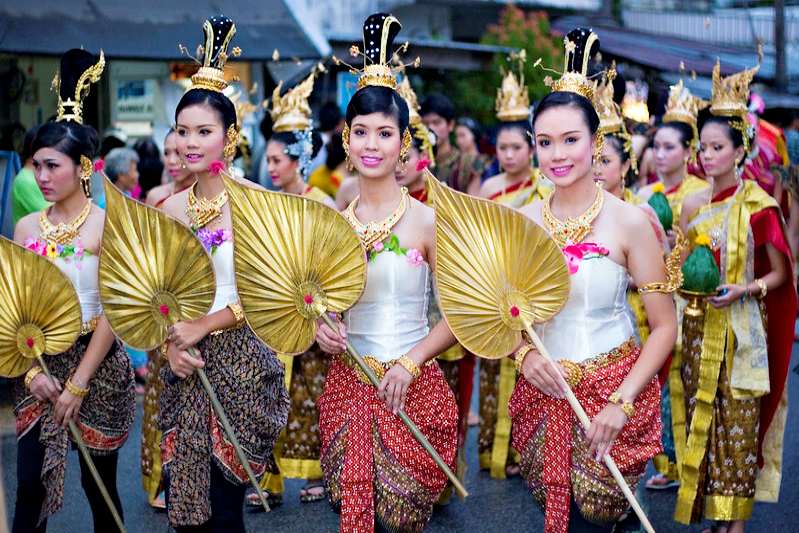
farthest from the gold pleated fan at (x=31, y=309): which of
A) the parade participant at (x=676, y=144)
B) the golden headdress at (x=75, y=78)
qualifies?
the parade participant at (x=676, y=144)

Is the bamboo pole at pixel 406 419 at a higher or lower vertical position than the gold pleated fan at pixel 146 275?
lower

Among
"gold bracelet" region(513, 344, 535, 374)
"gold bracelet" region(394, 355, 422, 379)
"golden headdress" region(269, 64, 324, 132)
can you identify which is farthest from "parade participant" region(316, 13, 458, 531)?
"golden headdress" region(269, 64, 324, 132)

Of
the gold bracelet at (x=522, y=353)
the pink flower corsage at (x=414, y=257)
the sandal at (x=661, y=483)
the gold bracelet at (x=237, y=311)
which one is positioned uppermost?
the pink flower corsage at (x=414, y=257)

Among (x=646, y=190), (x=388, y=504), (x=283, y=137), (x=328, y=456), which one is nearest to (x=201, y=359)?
(x=328, y=456)

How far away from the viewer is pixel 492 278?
3.46 meters

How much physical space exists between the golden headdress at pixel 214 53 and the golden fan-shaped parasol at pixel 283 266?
67cm

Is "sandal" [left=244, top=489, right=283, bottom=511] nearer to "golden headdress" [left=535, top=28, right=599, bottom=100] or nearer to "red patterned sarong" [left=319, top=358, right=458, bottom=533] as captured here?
"red patterned sarong" [left=319, top=358, right=458, bottom=533]

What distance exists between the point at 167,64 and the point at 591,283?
837 centimetres

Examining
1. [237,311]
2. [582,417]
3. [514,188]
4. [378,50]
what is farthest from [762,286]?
[237,311]

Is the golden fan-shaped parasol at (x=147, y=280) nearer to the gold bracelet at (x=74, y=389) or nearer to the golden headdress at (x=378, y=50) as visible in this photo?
the gold bracelet at (x=74, y=389)

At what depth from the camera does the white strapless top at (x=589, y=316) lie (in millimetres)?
3602

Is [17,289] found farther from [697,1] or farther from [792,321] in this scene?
[697,1]

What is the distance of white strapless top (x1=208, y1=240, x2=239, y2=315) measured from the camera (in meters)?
3.97

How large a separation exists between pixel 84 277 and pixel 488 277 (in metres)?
1.65
